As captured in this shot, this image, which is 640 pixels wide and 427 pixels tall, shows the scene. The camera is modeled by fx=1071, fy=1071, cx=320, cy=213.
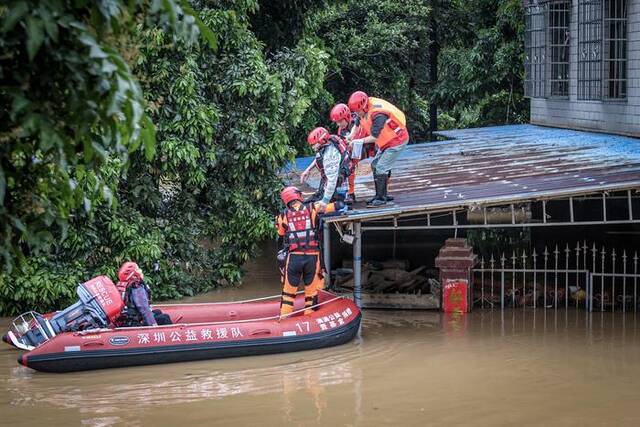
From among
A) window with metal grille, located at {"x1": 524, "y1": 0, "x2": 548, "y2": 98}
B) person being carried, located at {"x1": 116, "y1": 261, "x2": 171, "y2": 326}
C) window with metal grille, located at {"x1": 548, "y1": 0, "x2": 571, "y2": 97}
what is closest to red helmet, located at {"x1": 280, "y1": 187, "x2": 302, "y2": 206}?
person being carried, located at {"x1": 116, "y1": 261, "x2": 171, "y2": 326}

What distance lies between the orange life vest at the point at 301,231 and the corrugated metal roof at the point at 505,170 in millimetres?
482

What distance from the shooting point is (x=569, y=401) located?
34.9 ft

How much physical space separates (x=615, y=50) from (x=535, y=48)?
12.3ft

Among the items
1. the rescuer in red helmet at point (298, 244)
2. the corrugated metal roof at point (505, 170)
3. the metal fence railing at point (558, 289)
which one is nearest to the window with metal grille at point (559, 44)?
the corrugated metal roof at point (505, 170)

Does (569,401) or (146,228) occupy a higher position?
(146,228)

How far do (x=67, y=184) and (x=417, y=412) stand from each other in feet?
17.6

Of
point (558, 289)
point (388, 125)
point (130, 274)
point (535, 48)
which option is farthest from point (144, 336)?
point (535, 48)

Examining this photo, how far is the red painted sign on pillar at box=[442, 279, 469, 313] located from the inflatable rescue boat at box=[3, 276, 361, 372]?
2284 mm

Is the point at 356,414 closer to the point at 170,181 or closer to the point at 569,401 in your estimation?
the point at 569,401

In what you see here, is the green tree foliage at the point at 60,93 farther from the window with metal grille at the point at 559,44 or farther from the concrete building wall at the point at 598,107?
Answer: the window with metal grille at the point at 559,44

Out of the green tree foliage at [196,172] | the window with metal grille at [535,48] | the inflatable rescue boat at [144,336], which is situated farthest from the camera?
the window with metal grille at [535,48]

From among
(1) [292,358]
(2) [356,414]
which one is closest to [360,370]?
(1) [292,358]

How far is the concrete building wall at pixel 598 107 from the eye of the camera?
18031 mm

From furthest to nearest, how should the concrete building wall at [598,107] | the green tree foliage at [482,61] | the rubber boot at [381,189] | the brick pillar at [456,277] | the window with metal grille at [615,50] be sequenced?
the green tree foliage at [482,61] → the window with metal grille at [615,50] → the concrete building wall at [598,107] → the brick pillar at [456,277] → the rubber boot at [381,189]
